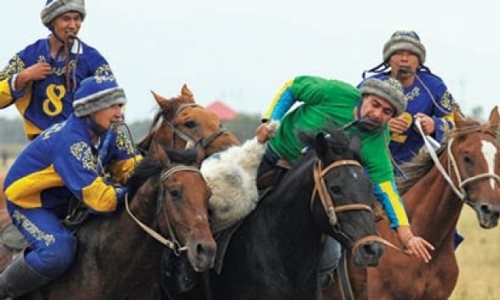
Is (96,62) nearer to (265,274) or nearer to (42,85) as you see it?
(42,85)

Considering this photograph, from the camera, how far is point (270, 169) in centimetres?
922

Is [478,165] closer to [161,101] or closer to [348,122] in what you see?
[348,122]

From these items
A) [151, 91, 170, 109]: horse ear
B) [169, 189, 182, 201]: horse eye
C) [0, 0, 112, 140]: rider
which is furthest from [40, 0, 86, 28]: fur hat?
[169, 189, 182, 201]: horse eye

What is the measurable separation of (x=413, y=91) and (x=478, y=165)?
125cm

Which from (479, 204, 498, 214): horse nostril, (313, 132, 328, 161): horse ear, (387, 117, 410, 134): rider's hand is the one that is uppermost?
(313, 132, 328, 161): horse ear

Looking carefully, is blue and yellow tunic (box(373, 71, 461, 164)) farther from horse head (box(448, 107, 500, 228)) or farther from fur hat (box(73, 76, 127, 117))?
fur hat (box(73, 76, 127, 117))

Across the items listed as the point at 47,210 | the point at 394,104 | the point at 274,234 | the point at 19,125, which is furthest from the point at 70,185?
the point at 19,125

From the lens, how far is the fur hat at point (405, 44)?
11.0 metres

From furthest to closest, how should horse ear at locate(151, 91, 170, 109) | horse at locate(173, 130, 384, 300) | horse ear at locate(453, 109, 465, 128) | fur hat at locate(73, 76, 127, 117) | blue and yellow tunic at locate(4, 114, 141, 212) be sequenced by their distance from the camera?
horse ear at locate(453, 109, 465, 128) < horse ear at locate(151, 91, 170, 109) < fur hat at locate(73, 76, 127, 117) < blue and yellow tunic at locate(4, 114, 141, 212) < horse at locate(173, 130, 384, 300)

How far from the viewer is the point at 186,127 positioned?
10031 millimetres

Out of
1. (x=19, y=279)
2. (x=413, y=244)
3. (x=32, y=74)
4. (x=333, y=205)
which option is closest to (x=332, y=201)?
(x=333, y=205)

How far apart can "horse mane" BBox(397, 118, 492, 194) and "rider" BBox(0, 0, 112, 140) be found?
267 centimetres

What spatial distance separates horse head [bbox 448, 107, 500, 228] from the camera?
9.99 metres

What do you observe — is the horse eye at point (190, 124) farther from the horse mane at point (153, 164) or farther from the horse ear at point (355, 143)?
the horse ear at point (355, 143)
